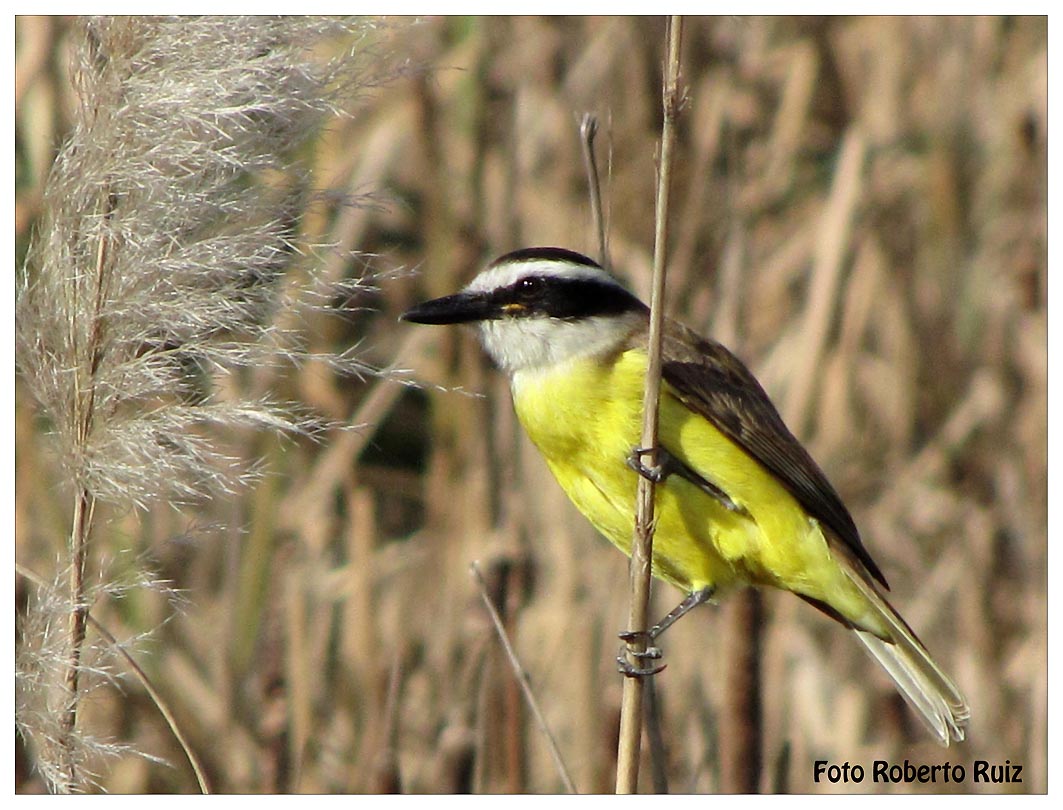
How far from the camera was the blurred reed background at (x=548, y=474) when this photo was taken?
3.08 metres

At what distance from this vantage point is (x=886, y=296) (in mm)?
3961

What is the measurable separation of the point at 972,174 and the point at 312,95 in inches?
112

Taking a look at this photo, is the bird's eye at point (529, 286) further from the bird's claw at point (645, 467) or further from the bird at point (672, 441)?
the bird's claw at point (645, 467)

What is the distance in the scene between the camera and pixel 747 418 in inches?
Answer: 105

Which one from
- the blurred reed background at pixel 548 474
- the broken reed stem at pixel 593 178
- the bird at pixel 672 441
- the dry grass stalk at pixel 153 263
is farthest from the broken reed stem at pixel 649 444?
the blurred reed background at pixel 548 474

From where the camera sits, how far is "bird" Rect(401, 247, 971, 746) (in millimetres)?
2506

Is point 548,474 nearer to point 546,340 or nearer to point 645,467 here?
point 546,340

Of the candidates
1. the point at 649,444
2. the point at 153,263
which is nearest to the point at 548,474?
the point at 649,444

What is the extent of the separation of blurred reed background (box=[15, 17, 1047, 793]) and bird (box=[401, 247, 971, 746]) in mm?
174

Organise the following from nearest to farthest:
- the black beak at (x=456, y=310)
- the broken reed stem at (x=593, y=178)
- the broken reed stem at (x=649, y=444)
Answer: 1. the broken reed stem at (x=649, y=444)
2. the broken reed stem at (x=593, y=178)
3. the black beak at (x=456, y=310)

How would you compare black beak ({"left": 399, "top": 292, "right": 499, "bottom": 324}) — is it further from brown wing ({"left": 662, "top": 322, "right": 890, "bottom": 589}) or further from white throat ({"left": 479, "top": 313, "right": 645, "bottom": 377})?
brown wing ({"left": 662, "top": 322, "right": 890, "bottom": 589})

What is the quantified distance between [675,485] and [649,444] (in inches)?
20.8

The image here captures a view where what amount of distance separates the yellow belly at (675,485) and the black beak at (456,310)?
208mm

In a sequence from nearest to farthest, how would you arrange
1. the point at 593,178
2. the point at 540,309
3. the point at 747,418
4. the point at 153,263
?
the point at 153,263 → the point at 593,178 → the point at 540,309 → the point at 747,418
